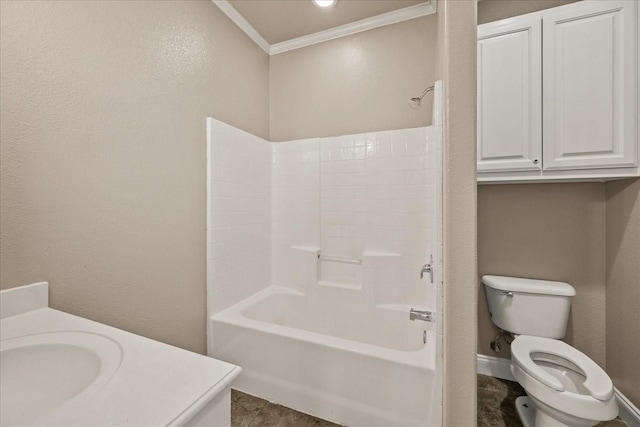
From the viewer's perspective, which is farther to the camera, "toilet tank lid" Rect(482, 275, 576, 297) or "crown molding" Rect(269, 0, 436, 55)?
"crown molding" Rect(269, 0, 436, 55)

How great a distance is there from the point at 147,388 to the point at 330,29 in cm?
259

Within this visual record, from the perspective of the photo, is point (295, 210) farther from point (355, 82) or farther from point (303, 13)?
point (303, 13)

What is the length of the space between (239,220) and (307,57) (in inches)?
63.3

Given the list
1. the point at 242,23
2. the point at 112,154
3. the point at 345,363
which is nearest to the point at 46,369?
the point at 112,154

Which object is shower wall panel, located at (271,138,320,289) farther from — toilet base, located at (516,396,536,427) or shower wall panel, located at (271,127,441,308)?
toilet base, located at (516,396,536,427)

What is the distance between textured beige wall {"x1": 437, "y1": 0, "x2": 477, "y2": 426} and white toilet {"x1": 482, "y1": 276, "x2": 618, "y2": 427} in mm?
885

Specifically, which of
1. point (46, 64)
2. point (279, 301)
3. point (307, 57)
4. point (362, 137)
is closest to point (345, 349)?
point (279, 301)

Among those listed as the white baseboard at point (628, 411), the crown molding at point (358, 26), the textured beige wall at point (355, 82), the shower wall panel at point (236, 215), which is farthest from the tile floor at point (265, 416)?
the crown molding at point (358, 26)

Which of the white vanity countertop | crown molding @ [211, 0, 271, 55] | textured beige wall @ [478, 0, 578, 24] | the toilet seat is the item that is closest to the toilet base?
the toilet seat

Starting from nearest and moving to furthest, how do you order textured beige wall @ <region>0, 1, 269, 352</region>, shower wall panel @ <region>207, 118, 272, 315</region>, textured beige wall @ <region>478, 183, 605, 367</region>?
textured beige wall @ <region>0, 1, 269, 352</region>
textured beige wall @ <region>478, 183, 605, 367</region>
shower wall panel @ <region>207, 118, 272, 315</region>

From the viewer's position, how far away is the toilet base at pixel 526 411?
53.4 inches

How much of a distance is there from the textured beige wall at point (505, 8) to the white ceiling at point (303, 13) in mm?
673

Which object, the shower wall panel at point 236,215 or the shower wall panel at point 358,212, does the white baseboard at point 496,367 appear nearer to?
the shower wall panel at point 358,212

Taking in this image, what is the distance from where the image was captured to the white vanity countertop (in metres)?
0.46
